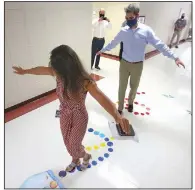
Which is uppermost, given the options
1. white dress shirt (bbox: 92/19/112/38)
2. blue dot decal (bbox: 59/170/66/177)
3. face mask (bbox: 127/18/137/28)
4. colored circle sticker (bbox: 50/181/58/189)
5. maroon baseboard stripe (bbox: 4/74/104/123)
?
white dress shirt (bbox: 92/19/112/38)

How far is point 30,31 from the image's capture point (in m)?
2.52

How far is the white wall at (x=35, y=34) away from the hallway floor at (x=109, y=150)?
39cm

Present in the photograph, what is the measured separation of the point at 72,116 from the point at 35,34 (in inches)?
68.5

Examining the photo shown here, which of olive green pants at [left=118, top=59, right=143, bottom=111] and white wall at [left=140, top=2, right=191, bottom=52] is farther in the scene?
white wall at [left=140, top=2, right=191, bottom=52]

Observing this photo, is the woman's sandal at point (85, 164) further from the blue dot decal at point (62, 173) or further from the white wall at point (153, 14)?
the white wall at point (153, 14)

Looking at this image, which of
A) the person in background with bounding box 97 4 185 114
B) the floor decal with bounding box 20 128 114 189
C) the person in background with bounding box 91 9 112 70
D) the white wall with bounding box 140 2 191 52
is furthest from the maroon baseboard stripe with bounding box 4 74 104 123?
the white wall with bounding box 140 2 191 52

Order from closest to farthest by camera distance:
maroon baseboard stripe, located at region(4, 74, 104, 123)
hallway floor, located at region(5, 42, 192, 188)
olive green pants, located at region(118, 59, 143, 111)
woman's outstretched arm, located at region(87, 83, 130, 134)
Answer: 1. woman's outstretched arm, located at region(87, 83, 130, 134)
2. hallway floor, located at region(5, 42, 192, 188)
3. olive green pants, located at region(118, 59, 143, 111)
4. maroon baseboard stripe, located at region(4, 74, 104, 123)

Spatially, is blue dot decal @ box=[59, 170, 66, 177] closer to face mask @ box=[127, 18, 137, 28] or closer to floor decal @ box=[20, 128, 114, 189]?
floor decal @ box=[20, 128, 114, 189]

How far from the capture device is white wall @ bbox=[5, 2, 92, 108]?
2350 millimetres

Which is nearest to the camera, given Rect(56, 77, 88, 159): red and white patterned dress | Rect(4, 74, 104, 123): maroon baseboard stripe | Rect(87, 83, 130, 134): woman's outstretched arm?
Rect(87, 83, 130, 134): woman's outstretched arm

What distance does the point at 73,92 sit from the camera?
4.01 ft

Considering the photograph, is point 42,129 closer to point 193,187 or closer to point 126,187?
point 126,187

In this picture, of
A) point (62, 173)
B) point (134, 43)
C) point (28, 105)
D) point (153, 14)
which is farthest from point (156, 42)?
point (153, 14)

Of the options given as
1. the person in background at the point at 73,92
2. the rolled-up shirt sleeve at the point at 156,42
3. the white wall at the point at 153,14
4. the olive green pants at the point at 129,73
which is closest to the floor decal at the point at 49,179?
the person in background at the point at 73,92
